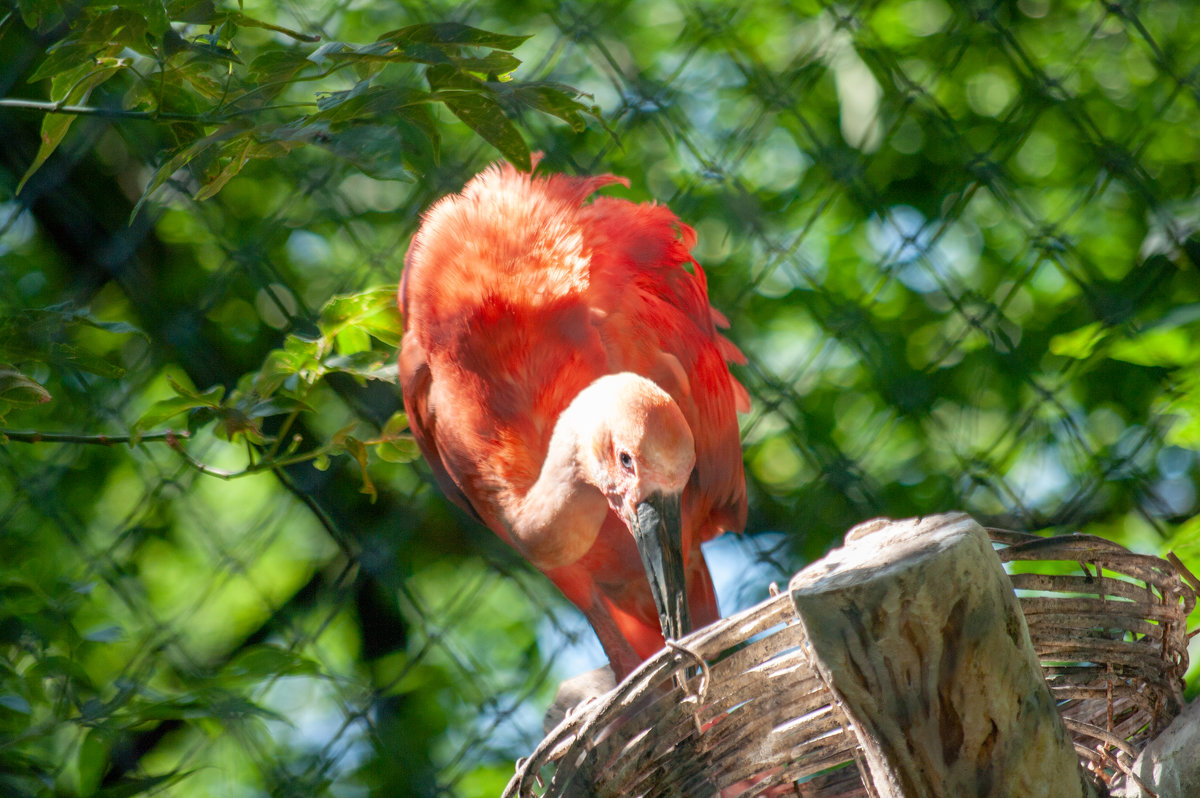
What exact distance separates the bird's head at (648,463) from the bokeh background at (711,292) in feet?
0.98

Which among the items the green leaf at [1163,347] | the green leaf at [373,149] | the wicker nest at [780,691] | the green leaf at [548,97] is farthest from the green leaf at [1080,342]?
the green leaf at [373,149]

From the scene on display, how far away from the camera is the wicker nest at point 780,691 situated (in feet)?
2.03

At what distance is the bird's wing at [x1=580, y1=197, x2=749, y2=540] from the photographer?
1.25 metres

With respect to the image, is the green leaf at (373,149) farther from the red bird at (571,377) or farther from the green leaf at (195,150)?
the red bird at (571,377)

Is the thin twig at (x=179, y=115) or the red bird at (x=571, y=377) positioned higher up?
the thin twig at (x=179, y=115)

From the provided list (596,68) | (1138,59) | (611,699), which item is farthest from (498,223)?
(1138,59)

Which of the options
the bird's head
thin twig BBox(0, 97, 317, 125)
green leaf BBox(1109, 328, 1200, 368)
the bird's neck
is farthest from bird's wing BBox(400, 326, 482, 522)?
green leaf BBox(1109, 328, 1200, 368)

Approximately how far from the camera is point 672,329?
4.31 feet

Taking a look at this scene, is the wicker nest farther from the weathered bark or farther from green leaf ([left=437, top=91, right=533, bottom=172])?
green leaf ([left=437, top=91, right=533, bottom=172])

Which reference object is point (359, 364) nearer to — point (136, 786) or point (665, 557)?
point (665, 557)

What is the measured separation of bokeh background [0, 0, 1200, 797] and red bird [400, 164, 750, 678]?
0.10 metres

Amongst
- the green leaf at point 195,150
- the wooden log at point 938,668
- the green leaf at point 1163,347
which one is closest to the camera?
the wooden log at point 938,668

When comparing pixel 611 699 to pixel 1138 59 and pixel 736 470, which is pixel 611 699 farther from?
pixel 1138 59

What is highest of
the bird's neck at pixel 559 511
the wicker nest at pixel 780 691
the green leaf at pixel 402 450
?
the green leaf at pixel 402 450
